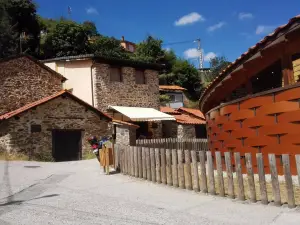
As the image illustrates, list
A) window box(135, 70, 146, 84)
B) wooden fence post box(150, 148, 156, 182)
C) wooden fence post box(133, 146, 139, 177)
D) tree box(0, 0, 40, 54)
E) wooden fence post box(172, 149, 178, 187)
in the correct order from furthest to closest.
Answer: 1. tree box(0, 0, 40, 54)
2. window box(135, 70, 146, 84)
3. wooden fence post box(133, 146, 139, 177)
4. wooden fence post box(150, 148, 156, 182)
5. wooden fence post box(172, 149, 178, 187)

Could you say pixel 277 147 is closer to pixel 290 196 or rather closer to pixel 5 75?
pixel 290 196

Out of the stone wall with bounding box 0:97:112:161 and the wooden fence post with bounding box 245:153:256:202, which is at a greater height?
the stone wall with bounding box 0:97:112:161

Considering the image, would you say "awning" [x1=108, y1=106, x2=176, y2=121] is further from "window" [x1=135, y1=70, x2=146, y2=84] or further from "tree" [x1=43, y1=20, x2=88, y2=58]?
"tree" [x1=43, y1=20, x2=88, y2=58]

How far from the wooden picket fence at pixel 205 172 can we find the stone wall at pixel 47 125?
9.01 meters

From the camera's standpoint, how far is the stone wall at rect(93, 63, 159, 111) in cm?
2442

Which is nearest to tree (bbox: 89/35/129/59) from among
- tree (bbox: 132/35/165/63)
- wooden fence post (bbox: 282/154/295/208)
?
tree (bbox: 132/35/165/63)

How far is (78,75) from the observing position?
2523 cm

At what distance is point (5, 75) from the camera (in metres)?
20.8

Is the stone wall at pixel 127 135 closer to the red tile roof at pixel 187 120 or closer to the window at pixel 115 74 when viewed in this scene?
the window at pixel 115 74

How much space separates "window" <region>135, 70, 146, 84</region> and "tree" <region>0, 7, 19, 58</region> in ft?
69.0

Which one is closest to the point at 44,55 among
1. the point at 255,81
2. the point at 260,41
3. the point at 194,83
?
the point at 194,83

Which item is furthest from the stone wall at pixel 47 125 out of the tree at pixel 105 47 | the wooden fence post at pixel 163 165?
the tree at pixel 105 47

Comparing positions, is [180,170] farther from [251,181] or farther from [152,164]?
[251,181]

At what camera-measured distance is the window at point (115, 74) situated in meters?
25.5
